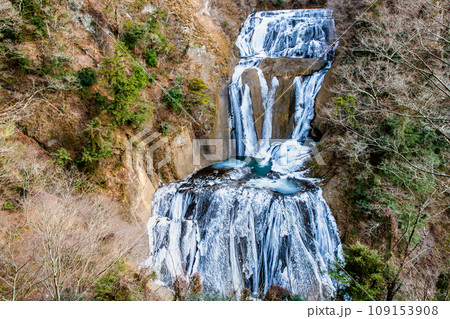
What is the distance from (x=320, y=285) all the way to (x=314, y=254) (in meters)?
1.16

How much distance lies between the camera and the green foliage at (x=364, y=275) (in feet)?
18.1

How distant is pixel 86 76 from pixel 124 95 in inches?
78.6

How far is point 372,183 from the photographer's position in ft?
32.1

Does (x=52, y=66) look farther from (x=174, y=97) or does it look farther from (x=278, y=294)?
(x=278, y=294)

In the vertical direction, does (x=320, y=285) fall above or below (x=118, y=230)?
below

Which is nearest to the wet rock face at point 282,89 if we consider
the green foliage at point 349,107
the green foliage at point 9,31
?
the green foliage at point 349,107

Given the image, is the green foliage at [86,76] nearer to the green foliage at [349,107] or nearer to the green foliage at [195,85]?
the green foliage at [195,85]

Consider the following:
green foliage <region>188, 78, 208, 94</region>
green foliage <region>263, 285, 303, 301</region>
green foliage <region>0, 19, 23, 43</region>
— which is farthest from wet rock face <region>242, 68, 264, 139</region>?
green foliage <region>0, 19, 23, 43</region>

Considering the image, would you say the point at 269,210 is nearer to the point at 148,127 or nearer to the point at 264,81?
the point at 148,127

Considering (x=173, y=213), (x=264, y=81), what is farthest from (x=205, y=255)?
(x=264, y=81)

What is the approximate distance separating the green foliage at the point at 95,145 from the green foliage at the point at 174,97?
178 inches

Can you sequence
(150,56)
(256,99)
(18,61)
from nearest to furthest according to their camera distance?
(18,61) → (150,56) → (256,99)

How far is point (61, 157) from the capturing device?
891cm

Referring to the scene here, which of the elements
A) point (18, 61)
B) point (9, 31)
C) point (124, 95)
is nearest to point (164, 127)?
point (124, 95)
